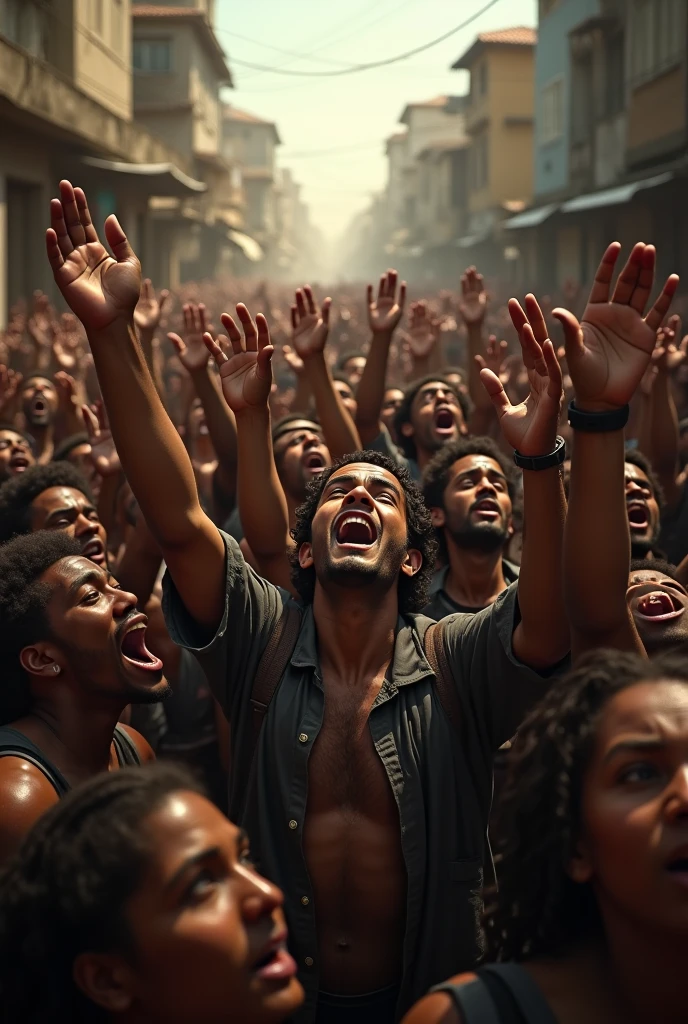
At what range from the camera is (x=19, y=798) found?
2.72 metres

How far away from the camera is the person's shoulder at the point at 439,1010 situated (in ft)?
6.31

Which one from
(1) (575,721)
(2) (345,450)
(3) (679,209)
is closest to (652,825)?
(1) (575,721)

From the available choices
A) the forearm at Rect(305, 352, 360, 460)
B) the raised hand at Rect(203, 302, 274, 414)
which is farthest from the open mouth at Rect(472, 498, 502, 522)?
the raised hand at Rect(203, 302, 274, 414)

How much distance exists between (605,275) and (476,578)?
6.46ft

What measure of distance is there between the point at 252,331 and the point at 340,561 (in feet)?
2.97

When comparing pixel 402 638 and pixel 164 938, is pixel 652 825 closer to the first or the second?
pixel 164 938

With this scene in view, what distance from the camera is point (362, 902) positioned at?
296 centimetres

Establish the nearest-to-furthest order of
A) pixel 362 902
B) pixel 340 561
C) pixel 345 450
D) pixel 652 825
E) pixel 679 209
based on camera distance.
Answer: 1. pixel 652 825
2. pixel 362 902
3. pixel 340 561
4. pixel 345 450
5. pixel 679 209

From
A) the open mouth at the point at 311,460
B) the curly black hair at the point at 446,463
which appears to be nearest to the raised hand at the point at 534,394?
the curly black hair at the point at 446,463

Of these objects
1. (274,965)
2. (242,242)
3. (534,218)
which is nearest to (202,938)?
(274,965)

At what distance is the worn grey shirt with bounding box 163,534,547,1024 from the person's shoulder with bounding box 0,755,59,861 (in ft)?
1.59

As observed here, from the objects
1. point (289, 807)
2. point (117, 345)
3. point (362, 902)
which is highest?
point (117, 345)

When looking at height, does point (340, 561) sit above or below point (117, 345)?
below

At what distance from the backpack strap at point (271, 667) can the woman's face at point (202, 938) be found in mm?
1209
